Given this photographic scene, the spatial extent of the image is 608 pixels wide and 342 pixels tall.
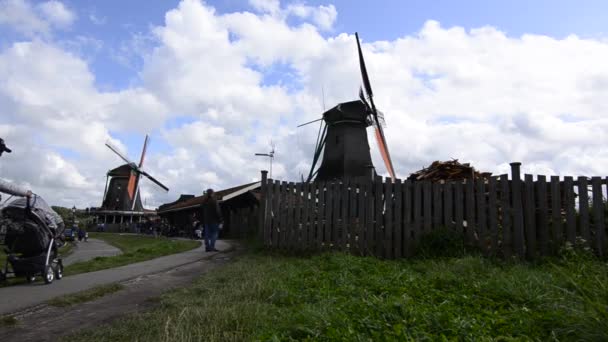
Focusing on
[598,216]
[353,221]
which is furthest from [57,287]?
[598,216]

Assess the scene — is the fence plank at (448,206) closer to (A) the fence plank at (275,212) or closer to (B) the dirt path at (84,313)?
(A) the fence plank at (275,212)

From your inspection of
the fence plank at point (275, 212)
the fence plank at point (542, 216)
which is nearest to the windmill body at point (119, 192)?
the fence plank at point (275, 212)

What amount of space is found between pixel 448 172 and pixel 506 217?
9.64 feet

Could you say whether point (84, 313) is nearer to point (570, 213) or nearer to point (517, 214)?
point (517, 214)

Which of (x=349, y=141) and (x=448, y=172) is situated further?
(x=349, y=141)

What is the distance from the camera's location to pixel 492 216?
7977 mm

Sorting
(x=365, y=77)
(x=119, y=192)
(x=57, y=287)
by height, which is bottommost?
(x=57, y=287)

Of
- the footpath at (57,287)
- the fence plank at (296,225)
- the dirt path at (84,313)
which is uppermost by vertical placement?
the fence plank at (296,225)

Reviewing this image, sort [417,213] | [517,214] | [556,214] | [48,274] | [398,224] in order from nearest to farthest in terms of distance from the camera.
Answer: [48,274], [556,214], [517,214], [417,213], [398,224]

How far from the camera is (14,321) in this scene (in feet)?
13.2

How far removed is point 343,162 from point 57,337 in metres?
20.7

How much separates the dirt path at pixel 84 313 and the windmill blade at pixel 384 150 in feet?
60.4

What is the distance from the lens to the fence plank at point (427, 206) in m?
8.42

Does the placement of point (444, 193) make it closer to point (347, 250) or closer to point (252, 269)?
point (347, 250)
